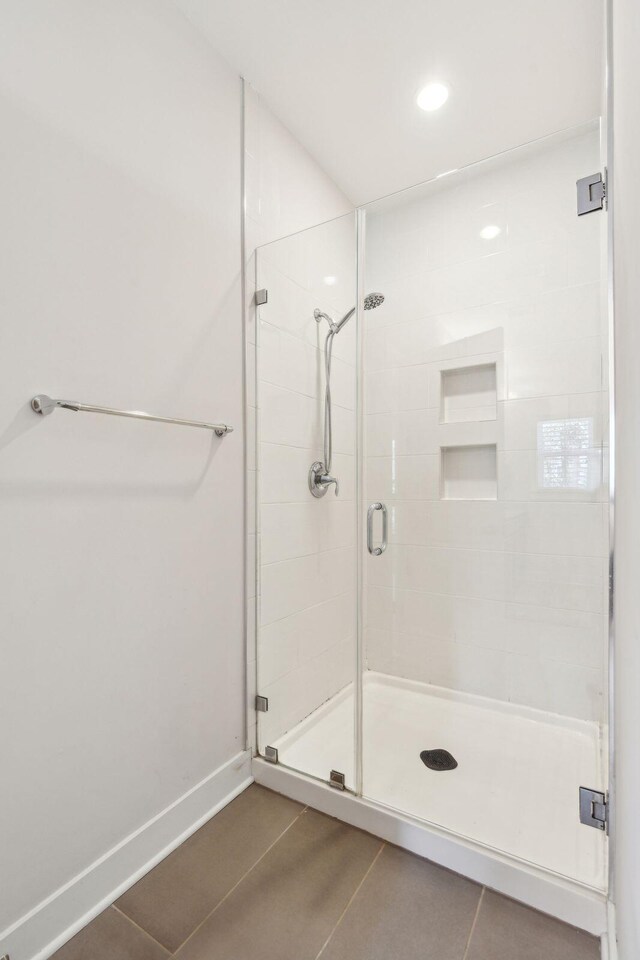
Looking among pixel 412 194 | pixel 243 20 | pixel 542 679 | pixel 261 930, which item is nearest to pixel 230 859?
pixel 261 930

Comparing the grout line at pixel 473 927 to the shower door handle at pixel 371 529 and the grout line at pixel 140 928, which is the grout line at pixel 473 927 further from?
the shower door handle at pixel 371 529

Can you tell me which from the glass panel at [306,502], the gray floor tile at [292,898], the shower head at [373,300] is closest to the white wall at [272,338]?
the glass panel at [306,502]

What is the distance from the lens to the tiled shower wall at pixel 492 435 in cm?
168

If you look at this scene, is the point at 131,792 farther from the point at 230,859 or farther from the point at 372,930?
the point at 372,930

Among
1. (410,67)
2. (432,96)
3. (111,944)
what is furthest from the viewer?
(432,96)

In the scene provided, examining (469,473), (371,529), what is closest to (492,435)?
(469,473)

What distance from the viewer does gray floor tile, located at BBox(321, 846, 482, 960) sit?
42.5 inches

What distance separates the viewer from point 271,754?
5.58 ft

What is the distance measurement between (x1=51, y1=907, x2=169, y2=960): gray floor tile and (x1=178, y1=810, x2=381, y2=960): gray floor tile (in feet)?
0.28

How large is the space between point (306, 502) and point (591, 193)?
4.72 feet

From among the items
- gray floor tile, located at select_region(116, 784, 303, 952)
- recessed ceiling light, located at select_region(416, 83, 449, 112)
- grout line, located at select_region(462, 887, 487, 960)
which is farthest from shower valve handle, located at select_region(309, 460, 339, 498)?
recessed ceiling light, located at select_region(416, 83, 449, 112)

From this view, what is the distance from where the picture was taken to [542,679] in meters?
1.81

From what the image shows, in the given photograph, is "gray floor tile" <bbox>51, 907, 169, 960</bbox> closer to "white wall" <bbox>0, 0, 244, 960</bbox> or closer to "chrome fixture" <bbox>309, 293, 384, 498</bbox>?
"white wall" <bbox>0, 0, 244, 960</bbox>

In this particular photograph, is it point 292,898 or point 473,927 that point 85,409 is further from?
point 473,927
